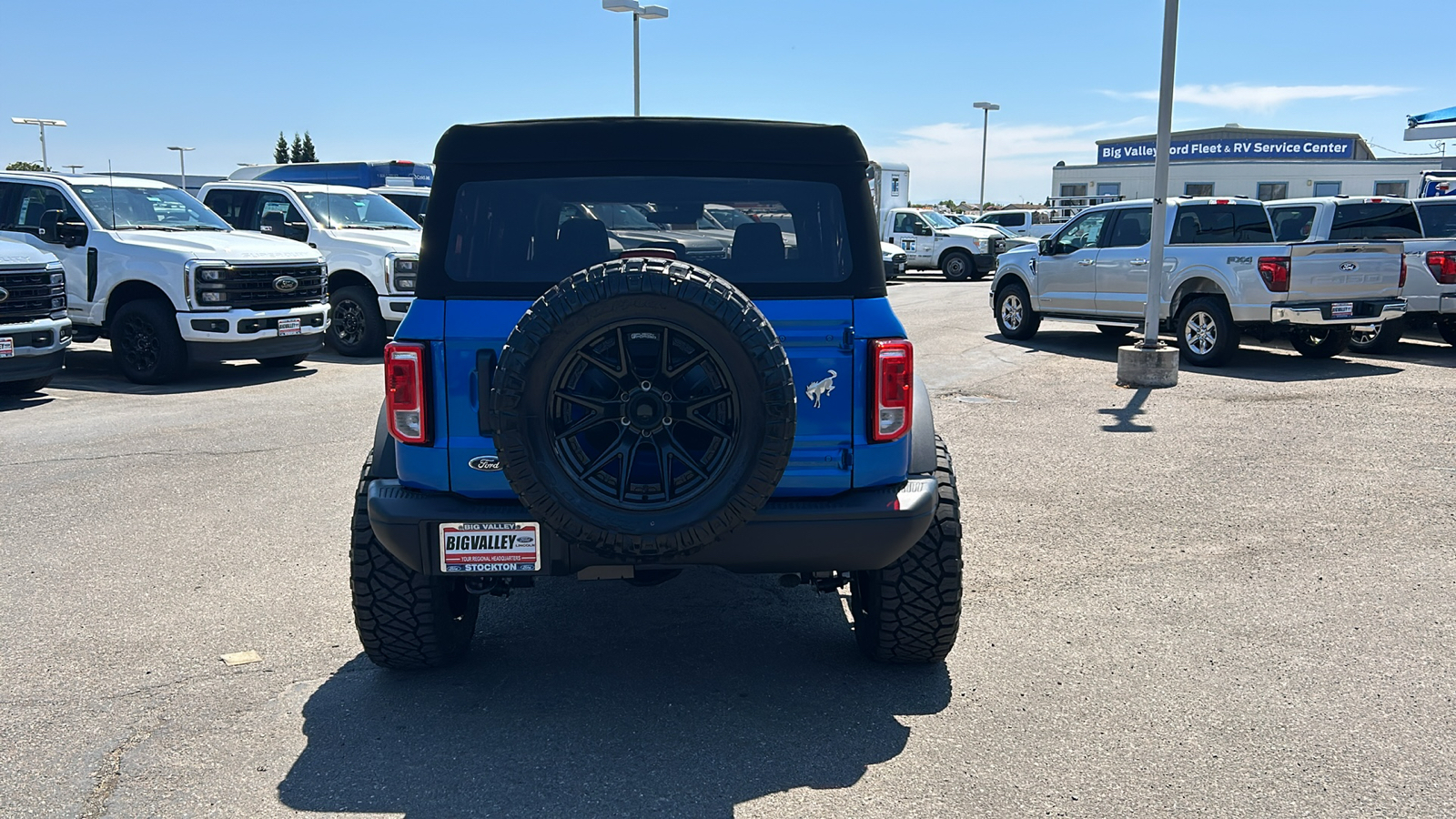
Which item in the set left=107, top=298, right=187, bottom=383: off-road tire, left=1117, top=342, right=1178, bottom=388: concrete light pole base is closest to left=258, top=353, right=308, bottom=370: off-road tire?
left=107, top=298, right=187, bottom=383: off-road tire

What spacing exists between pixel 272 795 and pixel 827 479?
1928 mm

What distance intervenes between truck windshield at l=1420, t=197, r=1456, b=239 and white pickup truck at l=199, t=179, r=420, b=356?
12.7m

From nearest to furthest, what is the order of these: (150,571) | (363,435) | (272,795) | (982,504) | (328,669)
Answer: (272,795)
(328,669)
(150,571)
(982,504)
(363,435)

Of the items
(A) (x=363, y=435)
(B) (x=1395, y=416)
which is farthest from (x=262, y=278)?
(B) (x=1395, y=416)

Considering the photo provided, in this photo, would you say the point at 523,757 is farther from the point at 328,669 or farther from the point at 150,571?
the point at 150,571

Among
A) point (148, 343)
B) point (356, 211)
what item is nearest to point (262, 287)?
point (148, 343)

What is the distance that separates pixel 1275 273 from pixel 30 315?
1240 cm

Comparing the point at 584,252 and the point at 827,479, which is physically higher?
the point at 584,252

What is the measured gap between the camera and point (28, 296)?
411 inches

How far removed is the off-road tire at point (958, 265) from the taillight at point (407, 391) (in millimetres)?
27529

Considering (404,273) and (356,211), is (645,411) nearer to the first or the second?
(404,273)

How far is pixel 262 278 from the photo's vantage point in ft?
39.6

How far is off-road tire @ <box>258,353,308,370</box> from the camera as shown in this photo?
13.3 metres

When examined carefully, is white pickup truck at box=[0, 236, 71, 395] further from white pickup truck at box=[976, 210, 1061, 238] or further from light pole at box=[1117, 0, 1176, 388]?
white pickup truck at box=[976, 210, 1061, 238]
